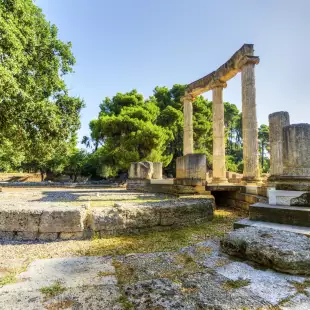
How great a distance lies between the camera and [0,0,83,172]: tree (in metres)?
8.09

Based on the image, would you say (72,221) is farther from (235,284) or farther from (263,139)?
(263,139)

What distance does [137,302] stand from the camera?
175cm

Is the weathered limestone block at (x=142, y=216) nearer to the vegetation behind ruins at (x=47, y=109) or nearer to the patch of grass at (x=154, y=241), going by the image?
the patch of grass at (x=154, y=241)

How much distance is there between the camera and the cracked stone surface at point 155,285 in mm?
1739

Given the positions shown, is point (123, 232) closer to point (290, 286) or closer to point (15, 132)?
point (290, 286)

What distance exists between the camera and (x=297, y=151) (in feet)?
16.3

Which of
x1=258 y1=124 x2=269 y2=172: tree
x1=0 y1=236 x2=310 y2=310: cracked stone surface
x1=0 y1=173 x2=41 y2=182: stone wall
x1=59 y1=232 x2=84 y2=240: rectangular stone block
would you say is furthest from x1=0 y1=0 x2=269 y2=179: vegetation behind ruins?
x1=258 y1=124 x2=269 y2=172: tree

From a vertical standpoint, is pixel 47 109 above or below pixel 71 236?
above

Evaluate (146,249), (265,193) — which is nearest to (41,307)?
(146,249)

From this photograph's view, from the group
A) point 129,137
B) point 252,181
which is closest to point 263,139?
point 129,137

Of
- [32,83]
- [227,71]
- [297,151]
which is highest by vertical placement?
[227,71]

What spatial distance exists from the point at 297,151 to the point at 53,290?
16.5ft

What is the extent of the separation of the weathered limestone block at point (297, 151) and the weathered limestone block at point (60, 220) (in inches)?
170

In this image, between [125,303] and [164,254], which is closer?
[125,303]
